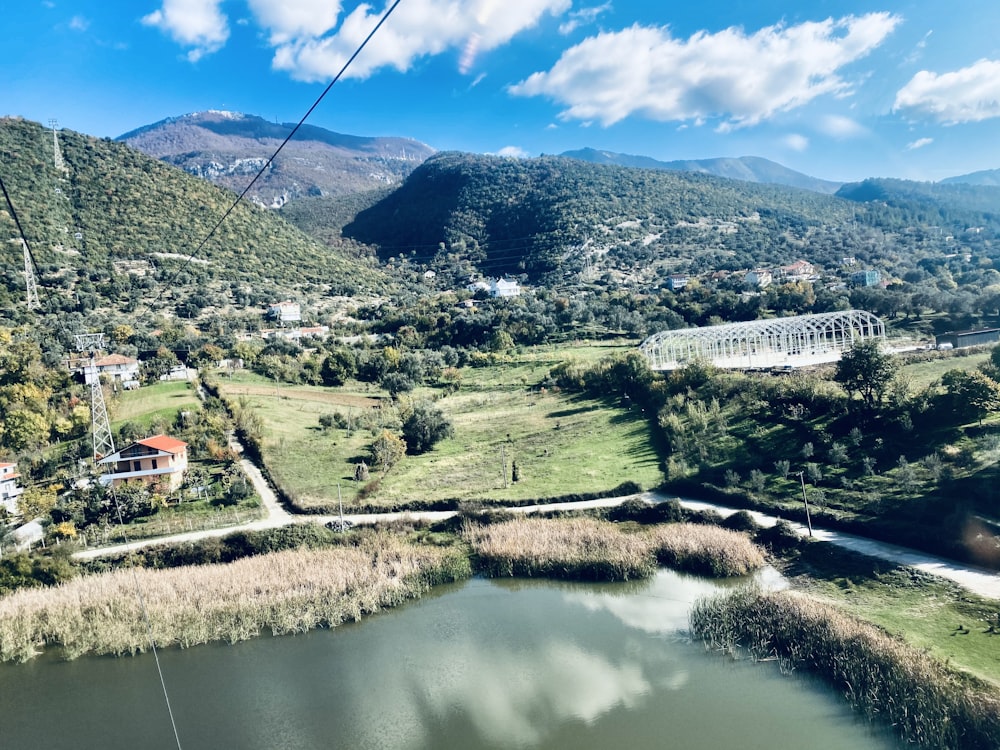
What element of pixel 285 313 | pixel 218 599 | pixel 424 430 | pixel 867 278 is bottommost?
pixel 218 599

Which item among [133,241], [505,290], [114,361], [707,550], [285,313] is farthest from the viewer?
[505,290]

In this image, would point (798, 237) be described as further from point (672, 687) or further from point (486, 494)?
point (672, 687)

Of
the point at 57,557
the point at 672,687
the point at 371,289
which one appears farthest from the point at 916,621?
the point at 371,289

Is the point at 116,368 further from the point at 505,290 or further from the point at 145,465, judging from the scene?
the point at 505,290

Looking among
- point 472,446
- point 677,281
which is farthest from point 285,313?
point 677,281

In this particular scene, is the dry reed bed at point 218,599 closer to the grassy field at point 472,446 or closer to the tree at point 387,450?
the grassy field at point 472,446

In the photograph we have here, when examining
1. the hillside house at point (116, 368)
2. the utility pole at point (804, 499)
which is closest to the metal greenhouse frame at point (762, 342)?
the utility pole at point (804, 499)
